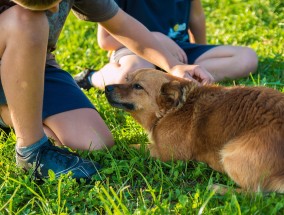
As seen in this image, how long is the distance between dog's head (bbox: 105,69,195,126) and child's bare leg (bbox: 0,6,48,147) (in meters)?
0.65

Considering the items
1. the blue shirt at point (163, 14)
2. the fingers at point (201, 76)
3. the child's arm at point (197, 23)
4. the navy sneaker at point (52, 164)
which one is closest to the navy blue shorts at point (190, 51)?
the blue shirt at point (163, 14)

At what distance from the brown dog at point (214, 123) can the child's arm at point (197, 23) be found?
7.02 feet

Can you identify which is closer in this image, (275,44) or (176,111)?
(176,111)

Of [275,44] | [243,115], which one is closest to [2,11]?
[243,115]

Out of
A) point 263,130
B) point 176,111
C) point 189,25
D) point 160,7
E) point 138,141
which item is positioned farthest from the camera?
point 189,25

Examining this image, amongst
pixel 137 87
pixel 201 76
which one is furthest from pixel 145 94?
pixel 201 76

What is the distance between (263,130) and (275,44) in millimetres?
3255

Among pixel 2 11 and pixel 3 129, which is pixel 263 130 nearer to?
pixel 2 11

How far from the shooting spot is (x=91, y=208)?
124 inches

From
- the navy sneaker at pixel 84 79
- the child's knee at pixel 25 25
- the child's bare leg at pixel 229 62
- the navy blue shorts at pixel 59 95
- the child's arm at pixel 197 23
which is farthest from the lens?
the child's arm at pixel 197 23

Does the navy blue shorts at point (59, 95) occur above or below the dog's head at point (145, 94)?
below

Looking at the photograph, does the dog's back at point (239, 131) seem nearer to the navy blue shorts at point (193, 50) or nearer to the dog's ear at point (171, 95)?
the dog's ear at point (171, 95)

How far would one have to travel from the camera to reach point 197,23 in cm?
593

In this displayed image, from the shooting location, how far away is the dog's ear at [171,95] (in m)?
3.72
